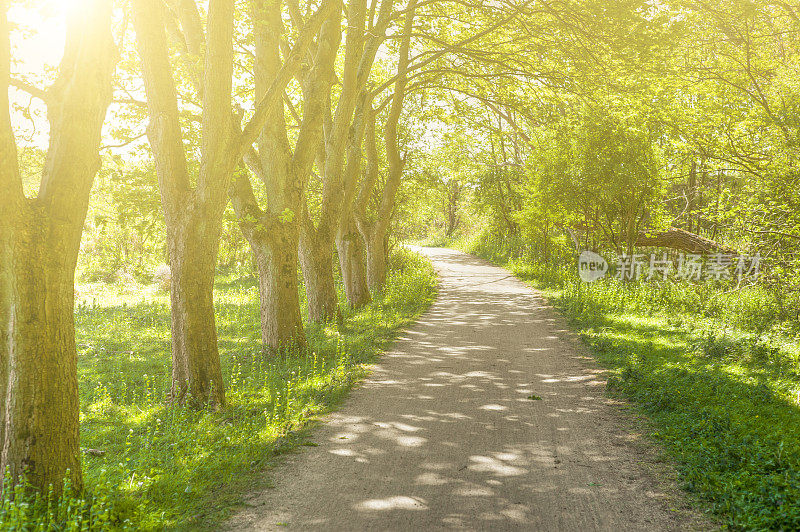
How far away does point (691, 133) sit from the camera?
47.6 feet

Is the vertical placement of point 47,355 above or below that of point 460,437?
above

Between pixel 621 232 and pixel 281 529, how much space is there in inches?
640

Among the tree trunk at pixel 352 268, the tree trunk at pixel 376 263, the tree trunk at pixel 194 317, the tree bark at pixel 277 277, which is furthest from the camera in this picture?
the tree trunk at pixel 376 263

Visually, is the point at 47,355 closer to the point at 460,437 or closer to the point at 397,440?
the point at 397,440

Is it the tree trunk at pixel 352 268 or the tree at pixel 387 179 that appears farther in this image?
the tree at pixel 387 179

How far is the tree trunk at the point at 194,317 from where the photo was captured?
6.62 metres

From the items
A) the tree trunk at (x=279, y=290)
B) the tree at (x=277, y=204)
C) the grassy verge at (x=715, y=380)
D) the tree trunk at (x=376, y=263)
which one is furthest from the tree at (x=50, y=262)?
the tree trunk at (x=376, y=263)

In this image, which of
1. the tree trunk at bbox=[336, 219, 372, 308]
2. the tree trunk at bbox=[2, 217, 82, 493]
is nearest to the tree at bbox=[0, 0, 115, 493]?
the tree trunk at bbox=[2, 217, 82, 493]

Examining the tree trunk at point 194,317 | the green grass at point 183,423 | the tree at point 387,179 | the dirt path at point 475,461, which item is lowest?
the dirt path at point 475,461

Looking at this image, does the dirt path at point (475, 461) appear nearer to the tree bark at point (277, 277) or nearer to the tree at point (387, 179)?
the tree bark at point (277, 277)

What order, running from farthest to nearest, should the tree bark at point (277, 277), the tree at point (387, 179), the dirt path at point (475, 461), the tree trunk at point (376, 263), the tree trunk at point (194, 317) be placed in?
the tree trunk at point (376, 263) → the tree at point (387, 179) → the tree bark at point (277, 277) → the tree trunk at point (194, 317) → the dirt path at point (475, 461)

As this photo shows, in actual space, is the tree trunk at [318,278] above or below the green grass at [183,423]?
above

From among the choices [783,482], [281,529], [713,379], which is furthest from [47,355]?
[713,379]

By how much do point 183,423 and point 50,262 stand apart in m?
2.68
